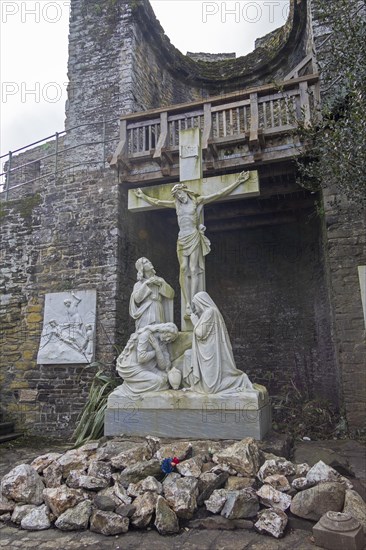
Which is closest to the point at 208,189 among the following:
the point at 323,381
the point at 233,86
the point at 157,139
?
the point at 157,139

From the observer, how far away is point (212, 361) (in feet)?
13.5

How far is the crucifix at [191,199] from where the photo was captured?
4.86 meters

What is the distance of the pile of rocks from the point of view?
9.00ft

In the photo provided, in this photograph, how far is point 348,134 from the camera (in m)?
4.93

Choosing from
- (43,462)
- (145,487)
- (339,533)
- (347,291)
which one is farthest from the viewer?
(347,291)

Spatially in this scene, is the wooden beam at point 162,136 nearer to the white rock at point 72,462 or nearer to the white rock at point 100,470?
the white rock at point 72,462

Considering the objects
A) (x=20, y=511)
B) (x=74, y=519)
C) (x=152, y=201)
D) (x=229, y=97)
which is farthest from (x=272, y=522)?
(x=229, y=97)

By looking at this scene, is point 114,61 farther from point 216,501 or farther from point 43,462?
point 216,501

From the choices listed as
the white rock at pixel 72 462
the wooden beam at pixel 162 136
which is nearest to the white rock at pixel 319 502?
the white rock at pixel 72 462

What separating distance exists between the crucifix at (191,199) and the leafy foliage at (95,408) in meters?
2.06

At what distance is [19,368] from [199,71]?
27.9 feet

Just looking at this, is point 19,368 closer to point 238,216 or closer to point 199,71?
point 238,216

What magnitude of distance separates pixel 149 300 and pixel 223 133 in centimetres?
363

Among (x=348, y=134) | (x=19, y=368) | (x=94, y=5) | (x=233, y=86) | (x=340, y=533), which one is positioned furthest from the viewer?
(x=233, y=86)
